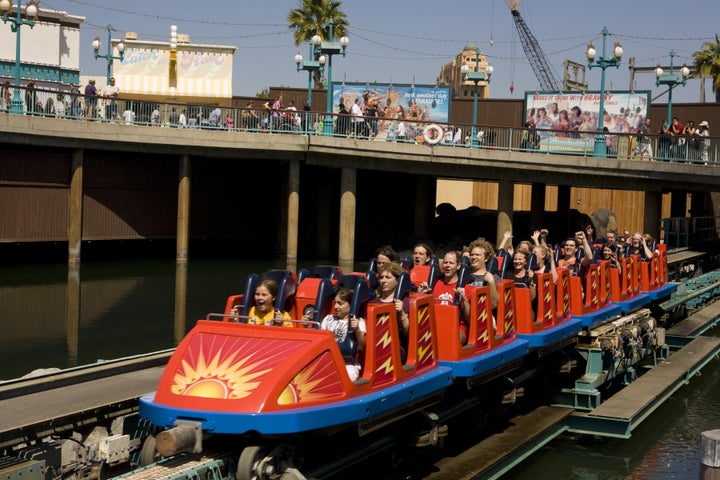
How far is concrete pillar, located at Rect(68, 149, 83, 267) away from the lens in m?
30.4

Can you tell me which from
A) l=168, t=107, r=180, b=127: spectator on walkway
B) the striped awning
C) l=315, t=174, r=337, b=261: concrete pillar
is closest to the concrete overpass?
l=168, t=107, r=180, b=127: spectator on walkway

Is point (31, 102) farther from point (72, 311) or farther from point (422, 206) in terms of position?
point (422, 206)

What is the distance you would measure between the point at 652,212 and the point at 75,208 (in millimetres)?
17312

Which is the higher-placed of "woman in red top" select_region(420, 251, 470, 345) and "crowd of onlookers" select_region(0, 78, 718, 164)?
"crowd of onlookers" select_region(0, 78, 718, 164)

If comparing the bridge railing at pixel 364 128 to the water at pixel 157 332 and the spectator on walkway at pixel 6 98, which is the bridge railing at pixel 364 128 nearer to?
the spectator on walkway at pixel 6 98

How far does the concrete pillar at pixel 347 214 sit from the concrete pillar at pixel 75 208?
26.7 feet

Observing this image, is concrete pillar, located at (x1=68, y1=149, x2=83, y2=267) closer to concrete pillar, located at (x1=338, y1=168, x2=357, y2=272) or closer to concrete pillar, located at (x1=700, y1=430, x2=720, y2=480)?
concrete pillar, located at (x1=338, y1=168, x2=357, y2=272)

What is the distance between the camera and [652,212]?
1217 inches

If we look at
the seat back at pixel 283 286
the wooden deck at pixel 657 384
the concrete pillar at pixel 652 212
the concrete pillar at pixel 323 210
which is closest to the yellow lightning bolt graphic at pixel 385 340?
the seat back at pixel 283 286

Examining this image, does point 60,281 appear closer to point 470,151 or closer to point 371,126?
point 371,126

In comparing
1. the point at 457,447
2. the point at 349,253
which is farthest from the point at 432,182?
the point at 457,447

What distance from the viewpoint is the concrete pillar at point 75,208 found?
3040 cm

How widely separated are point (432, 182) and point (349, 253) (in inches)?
352

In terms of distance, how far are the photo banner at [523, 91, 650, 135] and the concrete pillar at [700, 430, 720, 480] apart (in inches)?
1136
